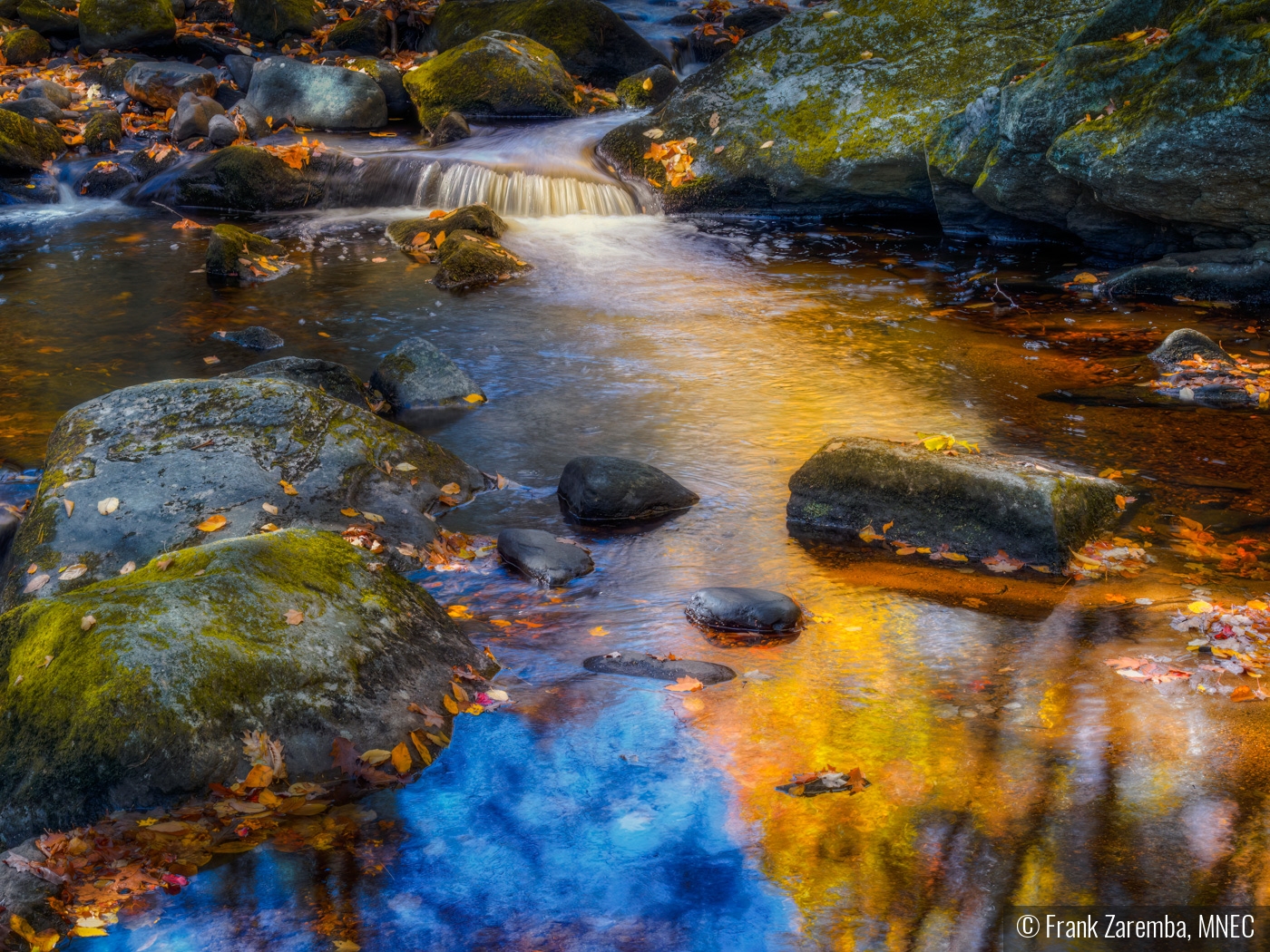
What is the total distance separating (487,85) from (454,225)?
5487mm

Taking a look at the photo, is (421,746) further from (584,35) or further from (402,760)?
→ (584,35)

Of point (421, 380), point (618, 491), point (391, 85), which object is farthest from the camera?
point (391, 85)

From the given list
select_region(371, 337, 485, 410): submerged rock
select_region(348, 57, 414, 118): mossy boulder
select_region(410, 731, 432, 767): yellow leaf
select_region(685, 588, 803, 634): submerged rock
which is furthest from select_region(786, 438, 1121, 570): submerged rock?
select_region(348, 57, 414, 118): mossy boulder

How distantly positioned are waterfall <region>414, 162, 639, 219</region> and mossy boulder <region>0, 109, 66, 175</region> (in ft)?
20.1

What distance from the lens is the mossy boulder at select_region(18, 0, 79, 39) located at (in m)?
21.2

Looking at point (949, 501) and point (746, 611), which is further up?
point (949, 501)

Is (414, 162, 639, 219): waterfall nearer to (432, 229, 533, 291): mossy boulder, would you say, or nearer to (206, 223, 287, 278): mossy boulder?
(432, 229, 533, 291): mossy boulder

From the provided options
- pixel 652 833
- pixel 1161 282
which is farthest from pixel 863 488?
pixel 1161 282

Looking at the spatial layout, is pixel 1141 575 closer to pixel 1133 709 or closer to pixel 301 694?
pixel 1133 709

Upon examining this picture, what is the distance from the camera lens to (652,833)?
3475 millimetres

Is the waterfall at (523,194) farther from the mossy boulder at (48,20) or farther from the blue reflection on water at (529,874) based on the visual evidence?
the mossy boulder at (48,20)

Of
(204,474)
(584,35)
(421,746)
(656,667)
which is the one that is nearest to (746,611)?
(656,667)

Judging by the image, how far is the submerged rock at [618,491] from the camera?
601cm

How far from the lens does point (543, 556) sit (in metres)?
5.39
